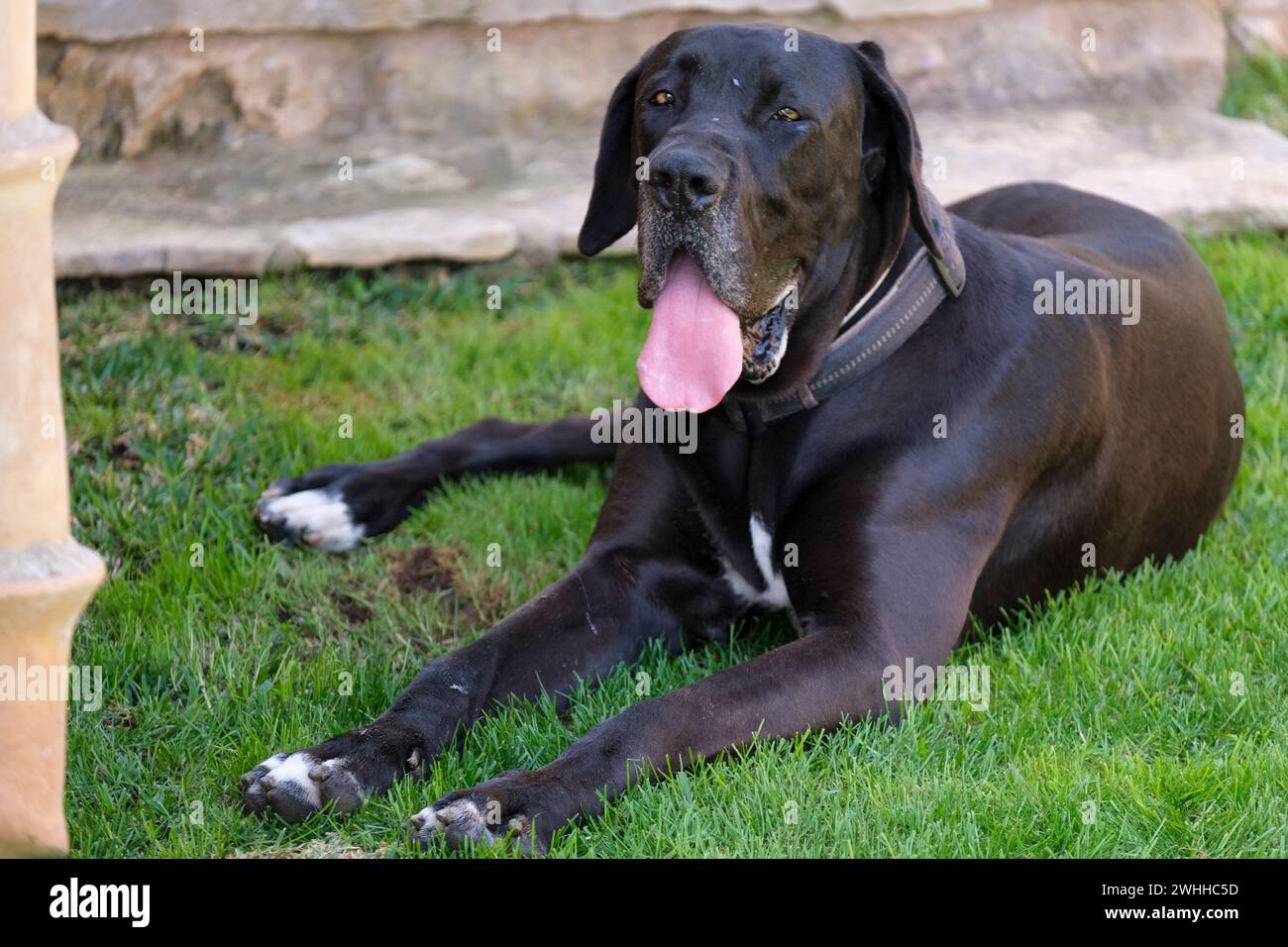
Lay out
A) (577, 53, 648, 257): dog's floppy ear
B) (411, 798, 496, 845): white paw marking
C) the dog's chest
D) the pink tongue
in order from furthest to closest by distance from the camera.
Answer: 1. (577, 53, 648, 257): dog's floppy ear
2. the dog's chest
3. the pink tongue
4. (411, 798, 496, 845): white paw marking

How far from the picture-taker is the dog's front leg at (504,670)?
3061 mm

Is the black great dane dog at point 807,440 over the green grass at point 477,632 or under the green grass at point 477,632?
over

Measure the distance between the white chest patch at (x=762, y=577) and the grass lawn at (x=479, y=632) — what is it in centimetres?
12

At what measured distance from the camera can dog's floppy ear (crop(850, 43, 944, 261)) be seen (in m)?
3.48

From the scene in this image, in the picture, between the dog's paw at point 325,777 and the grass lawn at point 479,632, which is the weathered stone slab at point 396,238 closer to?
the grass lawn at point 479,632

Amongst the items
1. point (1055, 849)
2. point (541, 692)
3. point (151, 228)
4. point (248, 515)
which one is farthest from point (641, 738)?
point (151, 228)

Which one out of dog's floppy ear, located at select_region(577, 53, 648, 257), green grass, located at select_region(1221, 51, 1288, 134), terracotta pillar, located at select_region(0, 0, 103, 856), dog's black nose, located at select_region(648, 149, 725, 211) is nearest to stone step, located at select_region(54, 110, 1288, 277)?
green grass, located at select_region(1221, 51, 1288, 134)

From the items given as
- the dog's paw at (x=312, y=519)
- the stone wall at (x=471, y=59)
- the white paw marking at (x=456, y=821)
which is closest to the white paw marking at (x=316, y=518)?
the dog's paw at (x=312, y=519)

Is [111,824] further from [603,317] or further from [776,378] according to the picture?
[603,317]

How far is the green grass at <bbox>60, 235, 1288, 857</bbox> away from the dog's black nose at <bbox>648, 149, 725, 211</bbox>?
1082mm

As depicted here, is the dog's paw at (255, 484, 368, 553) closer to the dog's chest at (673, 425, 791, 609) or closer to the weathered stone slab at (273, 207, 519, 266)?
the dog's chest at (673, 425, 791, 609)

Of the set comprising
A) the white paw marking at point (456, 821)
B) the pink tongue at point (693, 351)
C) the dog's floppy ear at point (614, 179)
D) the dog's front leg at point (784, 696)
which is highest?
the dog's floppy ear at point (614, 179)

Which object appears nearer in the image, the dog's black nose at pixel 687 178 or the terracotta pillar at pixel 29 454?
the terracotta pillar at pixel 29 454

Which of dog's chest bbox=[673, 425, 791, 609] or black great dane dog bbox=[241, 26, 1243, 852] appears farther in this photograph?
dog's chest bbox=[673, 425, 791, 609]
